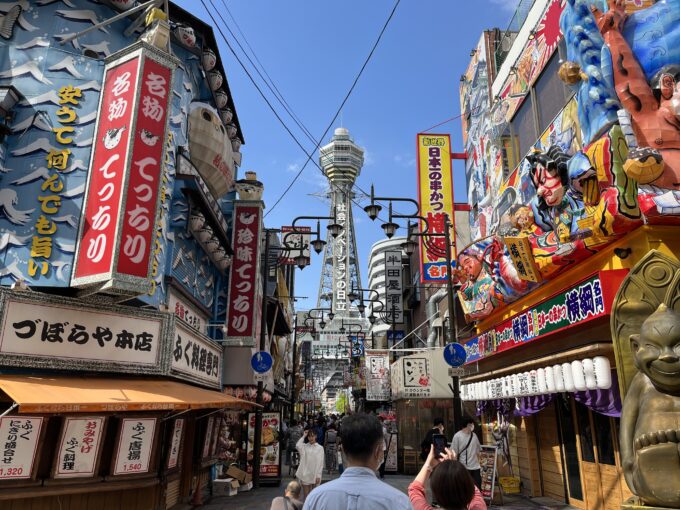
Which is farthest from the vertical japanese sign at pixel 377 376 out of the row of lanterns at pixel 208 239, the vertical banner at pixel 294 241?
the row of lanterns at pixel 208 239

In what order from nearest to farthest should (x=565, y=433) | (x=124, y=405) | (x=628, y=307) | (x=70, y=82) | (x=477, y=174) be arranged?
(x=628, y=307) → (x=124, y=405) → (x=70, y=82) → (x=565, y=433) → (x=477, y=174)

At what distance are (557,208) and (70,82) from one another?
10382 millimetres

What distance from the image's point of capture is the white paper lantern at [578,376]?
29.2 ft

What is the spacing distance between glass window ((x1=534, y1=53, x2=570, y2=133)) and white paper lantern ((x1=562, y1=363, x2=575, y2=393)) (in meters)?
6.34

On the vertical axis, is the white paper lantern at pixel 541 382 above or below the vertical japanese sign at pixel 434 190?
below

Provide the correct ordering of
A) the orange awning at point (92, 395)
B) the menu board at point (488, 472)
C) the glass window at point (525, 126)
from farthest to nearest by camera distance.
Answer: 1. the glass window at point (525, 126)
2. the menu board at point (488, 472)
3. the orange awning at point (92, 395)

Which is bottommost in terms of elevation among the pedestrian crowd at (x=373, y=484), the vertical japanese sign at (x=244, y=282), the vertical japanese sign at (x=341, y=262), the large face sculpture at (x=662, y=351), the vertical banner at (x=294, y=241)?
the pedestrian crowd at (x=373, y=484)

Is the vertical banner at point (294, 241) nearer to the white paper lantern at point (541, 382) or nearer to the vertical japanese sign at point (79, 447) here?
the white paper lantern at point (541, 382)

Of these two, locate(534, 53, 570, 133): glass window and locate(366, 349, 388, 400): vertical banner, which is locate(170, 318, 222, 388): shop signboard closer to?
locate(366, 349, 388, 400): vertical banner

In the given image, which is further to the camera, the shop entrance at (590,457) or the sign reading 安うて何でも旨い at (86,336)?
the shop entrance at (590,457)

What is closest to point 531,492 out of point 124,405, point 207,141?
point 124,405

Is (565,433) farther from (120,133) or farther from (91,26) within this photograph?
(91,26)

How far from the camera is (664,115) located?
8.35m

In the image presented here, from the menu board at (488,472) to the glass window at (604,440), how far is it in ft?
7.93
